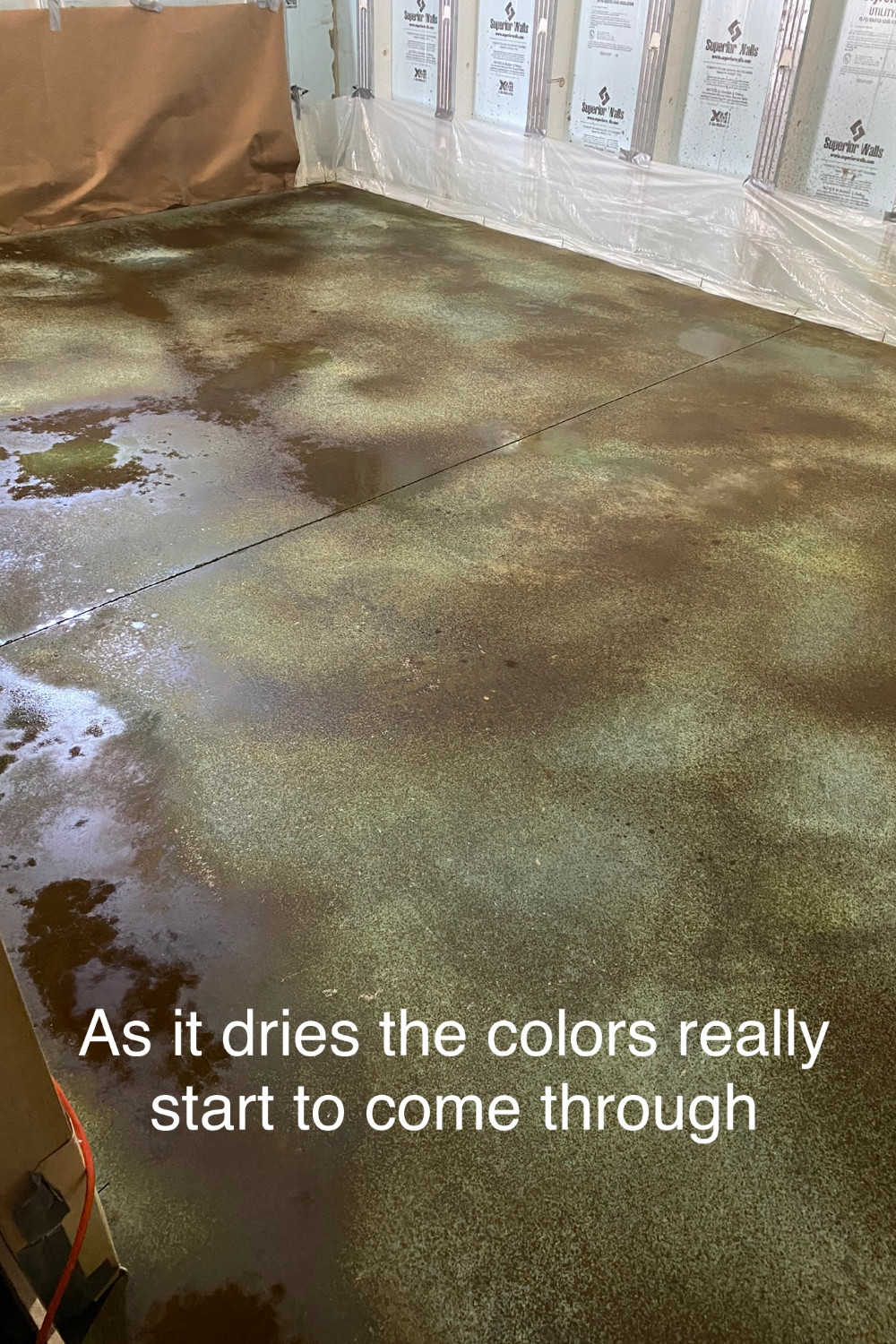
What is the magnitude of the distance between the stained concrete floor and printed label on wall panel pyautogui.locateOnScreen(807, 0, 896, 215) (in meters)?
1.16

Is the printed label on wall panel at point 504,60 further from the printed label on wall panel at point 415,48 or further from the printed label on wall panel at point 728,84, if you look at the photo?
the printed label on wall panel at point 728,84

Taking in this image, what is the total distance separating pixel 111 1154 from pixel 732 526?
2769 millimetres

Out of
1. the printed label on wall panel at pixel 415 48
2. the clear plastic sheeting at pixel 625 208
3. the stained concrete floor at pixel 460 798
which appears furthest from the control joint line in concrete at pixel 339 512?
the printed label on wall panel at pixel 415 48

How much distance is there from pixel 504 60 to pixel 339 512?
460cm

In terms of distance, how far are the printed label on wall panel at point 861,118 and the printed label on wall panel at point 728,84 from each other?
388 millimetres

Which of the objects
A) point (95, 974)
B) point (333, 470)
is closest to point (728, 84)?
point (333, 470)

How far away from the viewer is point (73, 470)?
3.61 metres

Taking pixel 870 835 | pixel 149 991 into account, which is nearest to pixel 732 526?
pixel 870 835

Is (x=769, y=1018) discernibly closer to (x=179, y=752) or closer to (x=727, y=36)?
(x=179, y=752)

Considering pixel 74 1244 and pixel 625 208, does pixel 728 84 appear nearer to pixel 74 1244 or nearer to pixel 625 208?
pixel 625 208

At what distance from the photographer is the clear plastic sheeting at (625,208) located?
5168mm

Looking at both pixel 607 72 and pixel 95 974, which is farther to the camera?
pixel 607 72

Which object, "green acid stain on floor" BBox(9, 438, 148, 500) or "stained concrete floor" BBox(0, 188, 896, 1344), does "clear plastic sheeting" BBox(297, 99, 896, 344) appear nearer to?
"stained concrete floor" BBox(0, 188, 896, 1344)

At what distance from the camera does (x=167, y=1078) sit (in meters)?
1.71
